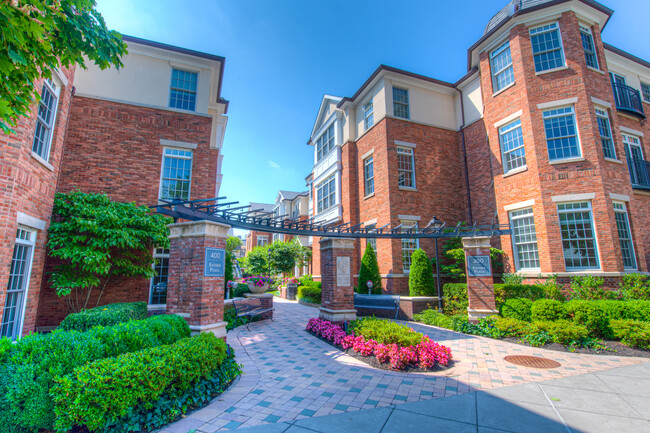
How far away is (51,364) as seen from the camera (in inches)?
147

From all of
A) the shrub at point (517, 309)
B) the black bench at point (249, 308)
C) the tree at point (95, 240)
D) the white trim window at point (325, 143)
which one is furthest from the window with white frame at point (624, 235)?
the tree at point (95, 240)

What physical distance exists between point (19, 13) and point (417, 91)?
1656 cm

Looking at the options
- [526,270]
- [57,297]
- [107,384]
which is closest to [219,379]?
[107,384]

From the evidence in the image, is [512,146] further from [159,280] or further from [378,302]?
[159,280]

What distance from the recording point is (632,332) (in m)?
7.38

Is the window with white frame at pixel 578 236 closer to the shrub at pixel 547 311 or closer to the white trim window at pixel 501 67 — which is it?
the shrub at pixel 547 311

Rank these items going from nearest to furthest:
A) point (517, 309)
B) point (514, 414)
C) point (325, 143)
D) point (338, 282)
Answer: point (514, 414) → point (338, 282) → point (517, 309) → point (325, 143)

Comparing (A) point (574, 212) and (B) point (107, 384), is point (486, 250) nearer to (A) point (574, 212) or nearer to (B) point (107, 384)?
(A) point (574, 212)

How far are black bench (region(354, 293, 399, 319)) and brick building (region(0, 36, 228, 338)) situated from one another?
7.62 metres

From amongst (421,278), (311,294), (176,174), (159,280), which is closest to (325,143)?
(311,294)

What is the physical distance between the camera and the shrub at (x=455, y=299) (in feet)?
38.4

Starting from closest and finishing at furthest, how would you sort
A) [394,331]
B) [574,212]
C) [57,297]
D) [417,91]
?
[394,331] → [57,297] → [574,212] → [417,91]

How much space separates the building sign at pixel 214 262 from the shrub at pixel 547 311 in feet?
29.3

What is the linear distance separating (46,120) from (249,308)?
329 inches
